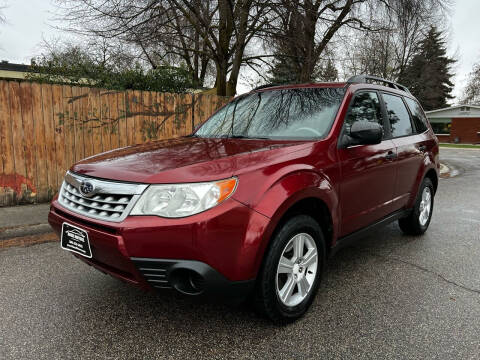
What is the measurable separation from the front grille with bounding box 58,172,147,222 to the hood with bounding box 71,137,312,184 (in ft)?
0.16

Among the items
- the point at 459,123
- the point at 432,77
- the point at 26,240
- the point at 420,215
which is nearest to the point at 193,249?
the point at 26,240

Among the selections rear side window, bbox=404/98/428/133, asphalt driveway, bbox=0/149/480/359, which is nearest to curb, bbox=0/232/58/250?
asphalt driveway, bbox=0/149/480/359

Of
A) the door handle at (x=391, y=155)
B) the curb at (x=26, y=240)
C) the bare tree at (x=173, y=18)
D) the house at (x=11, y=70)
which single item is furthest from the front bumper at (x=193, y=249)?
the house at (x=11, y=70)

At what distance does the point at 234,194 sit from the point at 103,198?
31.9 inches

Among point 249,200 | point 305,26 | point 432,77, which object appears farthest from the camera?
point 432,77

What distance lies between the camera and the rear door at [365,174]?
281 centimetres

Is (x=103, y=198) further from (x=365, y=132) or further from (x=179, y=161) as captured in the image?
(x=365, y=132)

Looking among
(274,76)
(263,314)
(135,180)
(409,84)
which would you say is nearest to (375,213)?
(263,314)

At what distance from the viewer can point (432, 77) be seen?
37.9 metres

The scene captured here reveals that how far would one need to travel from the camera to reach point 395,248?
3.94 meters

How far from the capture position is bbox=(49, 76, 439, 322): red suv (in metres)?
1.92

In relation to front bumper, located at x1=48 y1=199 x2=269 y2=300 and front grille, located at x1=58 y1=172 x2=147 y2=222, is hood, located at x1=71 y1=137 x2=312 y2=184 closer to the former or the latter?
front grille, located at x1=58 y1=172 x2=147 y2=222

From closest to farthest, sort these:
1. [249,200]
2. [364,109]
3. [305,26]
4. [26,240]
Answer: [249,200] < [364,109] < [26,240] < [305,26]

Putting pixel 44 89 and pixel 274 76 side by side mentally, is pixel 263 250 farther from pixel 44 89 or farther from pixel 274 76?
pixel 274 76
